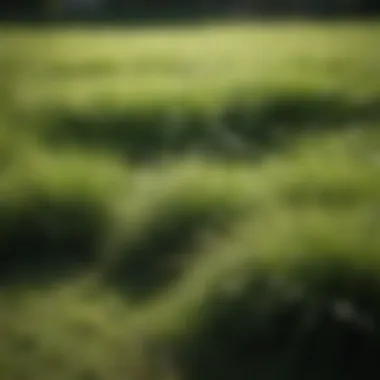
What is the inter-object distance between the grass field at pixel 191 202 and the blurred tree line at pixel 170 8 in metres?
0.02

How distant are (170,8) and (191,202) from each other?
0.29 metres

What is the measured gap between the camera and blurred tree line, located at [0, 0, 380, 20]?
1001 mm

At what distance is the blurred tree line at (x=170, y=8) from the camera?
3.28 feet

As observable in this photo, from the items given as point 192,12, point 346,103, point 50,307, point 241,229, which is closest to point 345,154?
point 346,103

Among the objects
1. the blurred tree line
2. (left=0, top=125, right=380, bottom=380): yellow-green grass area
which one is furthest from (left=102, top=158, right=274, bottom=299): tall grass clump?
the blurred tree line

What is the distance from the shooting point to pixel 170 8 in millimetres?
1013

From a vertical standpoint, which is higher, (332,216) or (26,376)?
(332,216)

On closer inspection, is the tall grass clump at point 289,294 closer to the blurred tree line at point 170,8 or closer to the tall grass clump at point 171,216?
the tall grass clump at point 171,216

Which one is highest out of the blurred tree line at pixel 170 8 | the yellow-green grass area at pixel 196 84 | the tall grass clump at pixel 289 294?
the blurred tree line at pixel 170 8

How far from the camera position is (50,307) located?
3.09 feet

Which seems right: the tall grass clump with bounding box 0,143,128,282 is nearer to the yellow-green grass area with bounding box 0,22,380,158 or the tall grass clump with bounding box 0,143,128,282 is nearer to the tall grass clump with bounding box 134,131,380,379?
the yellow-green grass area with bounding box 0,22,380,158

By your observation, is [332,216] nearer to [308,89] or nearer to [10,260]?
[308,89]

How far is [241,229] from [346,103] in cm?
24

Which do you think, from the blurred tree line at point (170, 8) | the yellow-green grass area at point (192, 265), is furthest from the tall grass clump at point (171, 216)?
the blurred tree line at point (170, 8)
